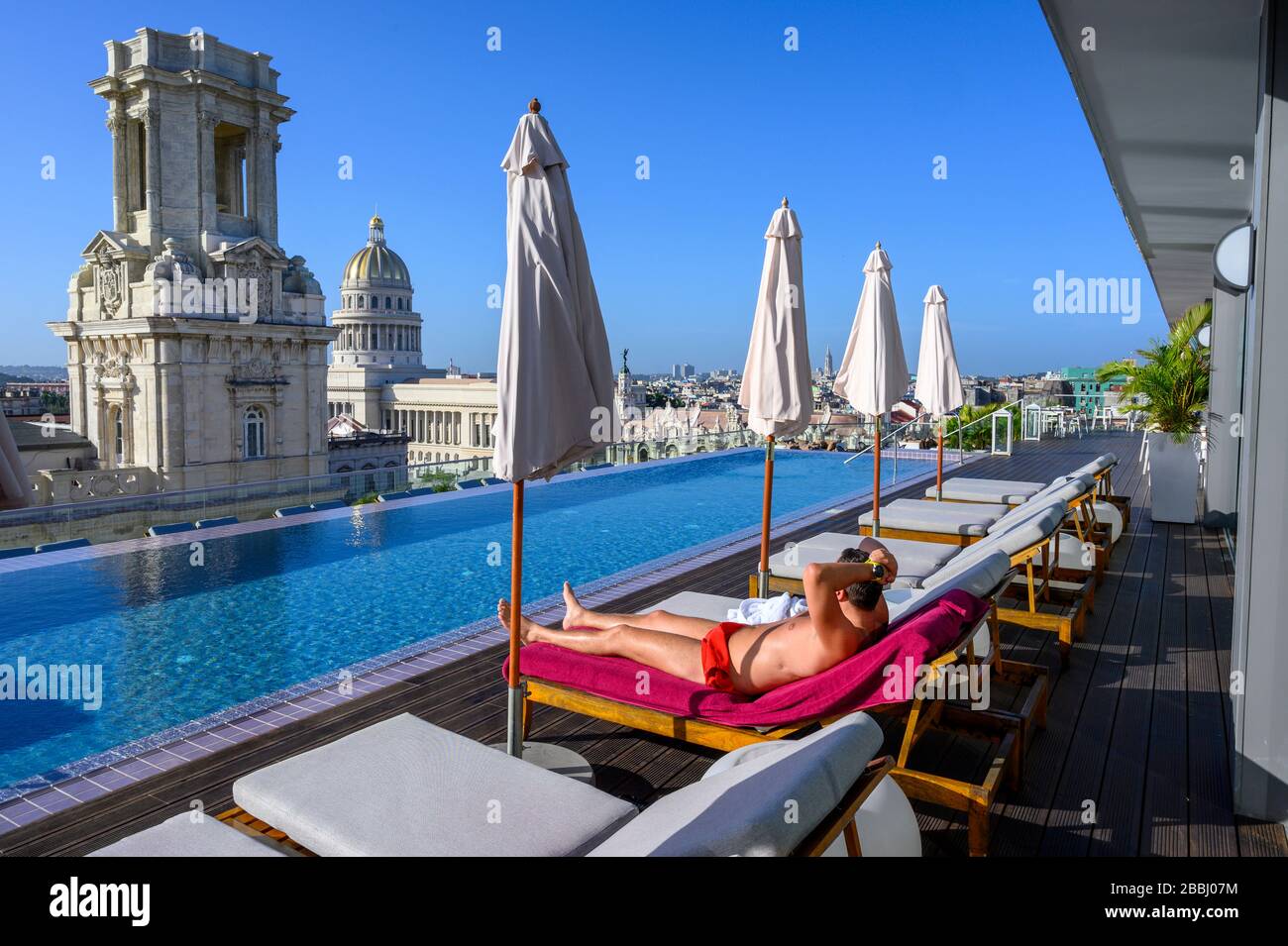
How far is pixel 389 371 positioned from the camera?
77562mm

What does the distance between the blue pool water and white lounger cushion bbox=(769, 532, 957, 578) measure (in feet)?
6.30

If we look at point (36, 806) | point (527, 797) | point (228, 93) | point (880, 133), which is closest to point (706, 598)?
point (527, 797)

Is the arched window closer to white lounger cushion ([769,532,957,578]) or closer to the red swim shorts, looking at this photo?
white lounger cushion ([769,532,957,578])

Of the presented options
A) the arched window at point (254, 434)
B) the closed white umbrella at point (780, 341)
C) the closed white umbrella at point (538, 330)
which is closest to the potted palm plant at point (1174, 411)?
the closed white umbrella at point (780, 341)

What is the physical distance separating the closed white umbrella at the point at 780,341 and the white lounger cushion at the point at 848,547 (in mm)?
453

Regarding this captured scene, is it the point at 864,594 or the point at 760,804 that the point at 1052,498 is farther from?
the point at 760,804

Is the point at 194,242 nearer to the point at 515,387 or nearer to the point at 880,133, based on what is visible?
the point at 880,133

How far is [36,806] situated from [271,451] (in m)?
38.8

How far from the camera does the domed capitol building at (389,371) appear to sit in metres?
69.5

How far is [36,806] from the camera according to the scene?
9.89ft

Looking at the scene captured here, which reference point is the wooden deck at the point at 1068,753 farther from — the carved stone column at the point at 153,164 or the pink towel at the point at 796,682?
the carved stone column at the point at 153,164

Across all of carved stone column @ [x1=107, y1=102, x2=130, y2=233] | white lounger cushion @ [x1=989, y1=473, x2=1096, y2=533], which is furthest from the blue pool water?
carved stone column @ [x1=107, y1=102, x2=130, y2=233]

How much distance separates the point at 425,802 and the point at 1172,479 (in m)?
8.27

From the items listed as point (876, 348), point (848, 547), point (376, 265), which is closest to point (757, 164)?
point (876, 348)
